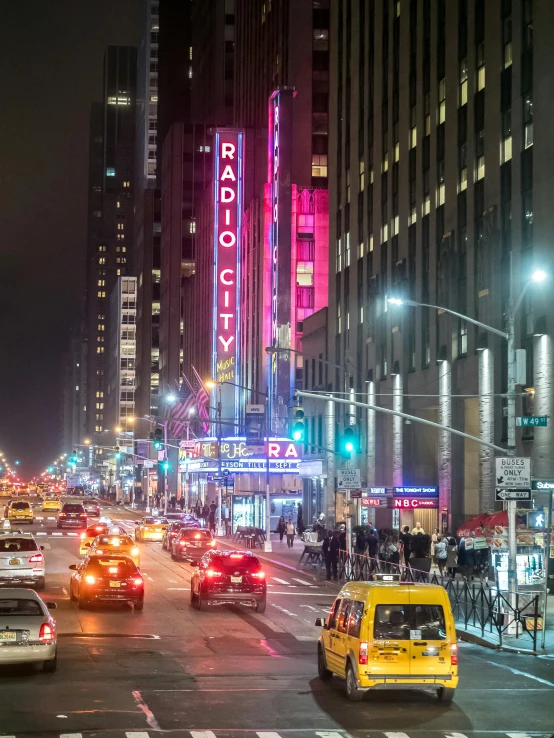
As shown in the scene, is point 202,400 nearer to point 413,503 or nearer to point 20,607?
point 413,503

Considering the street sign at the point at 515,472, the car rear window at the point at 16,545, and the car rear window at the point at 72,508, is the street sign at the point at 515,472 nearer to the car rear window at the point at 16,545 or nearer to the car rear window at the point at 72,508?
the car rear window at the point at 16,545

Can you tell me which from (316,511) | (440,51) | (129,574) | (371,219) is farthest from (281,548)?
(129,574)

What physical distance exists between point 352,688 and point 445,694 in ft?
4.69

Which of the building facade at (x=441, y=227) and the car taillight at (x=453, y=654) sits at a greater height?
the building facade at (x=441, y=227)

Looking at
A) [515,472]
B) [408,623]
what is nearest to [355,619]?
[408,623]

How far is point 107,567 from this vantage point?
98.7ft

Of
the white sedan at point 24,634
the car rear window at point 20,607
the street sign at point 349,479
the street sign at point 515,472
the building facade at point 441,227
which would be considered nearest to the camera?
the white sedan at point 24,634

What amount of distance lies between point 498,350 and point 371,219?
21.0 metres

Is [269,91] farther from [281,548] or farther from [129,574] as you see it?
[129,574]

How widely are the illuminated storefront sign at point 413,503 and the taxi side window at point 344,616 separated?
103ft

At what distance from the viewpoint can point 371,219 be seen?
63844 mm

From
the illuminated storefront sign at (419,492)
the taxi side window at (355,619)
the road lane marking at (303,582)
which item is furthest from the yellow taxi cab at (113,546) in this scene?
the taxi side window at (355,619)

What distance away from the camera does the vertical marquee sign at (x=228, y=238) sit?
90.5m

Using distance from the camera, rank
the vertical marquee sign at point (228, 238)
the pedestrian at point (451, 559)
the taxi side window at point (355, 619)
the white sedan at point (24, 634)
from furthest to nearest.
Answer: the vertical marquee sign at point (228, 238), the pedestrian at point (451, 559), the white sedan at point (24, 634), the taxi side window at point (355, 619)
